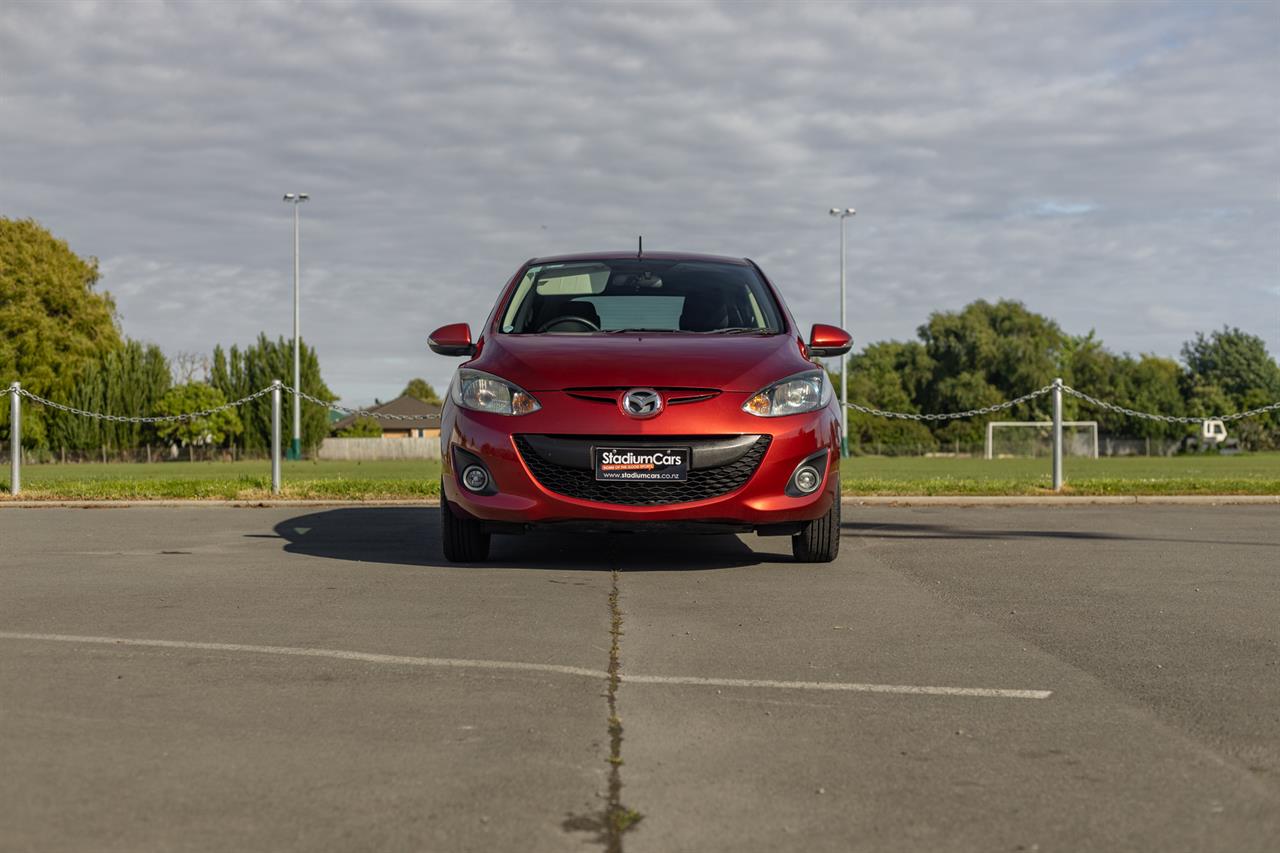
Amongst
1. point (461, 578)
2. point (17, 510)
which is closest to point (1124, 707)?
point (461, 578)

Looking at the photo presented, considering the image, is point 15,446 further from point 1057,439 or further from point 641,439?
point 1057,439

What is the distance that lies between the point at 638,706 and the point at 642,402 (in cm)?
315

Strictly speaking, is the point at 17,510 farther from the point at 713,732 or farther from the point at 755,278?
the point at 713,732

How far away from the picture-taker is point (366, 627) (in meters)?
5.48

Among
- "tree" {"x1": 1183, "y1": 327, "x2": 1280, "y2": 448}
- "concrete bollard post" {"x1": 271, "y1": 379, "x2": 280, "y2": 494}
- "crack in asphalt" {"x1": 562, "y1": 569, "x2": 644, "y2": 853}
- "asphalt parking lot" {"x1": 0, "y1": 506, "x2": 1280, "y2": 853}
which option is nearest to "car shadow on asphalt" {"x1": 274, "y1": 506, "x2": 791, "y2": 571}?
"asphalt parking lot" {"x1": 0, "y1": 506, "x2": 1280, "y2": 853}

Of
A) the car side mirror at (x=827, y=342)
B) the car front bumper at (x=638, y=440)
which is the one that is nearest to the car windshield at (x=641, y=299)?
the car side mirror at (x=827, y=342)

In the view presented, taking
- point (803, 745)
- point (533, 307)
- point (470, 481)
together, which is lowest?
point (803, 745)

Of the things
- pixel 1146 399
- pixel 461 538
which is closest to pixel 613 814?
pixel 461 538

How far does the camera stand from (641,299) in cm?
871

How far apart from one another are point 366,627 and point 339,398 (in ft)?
258

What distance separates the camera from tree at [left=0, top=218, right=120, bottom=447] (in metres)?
60.9

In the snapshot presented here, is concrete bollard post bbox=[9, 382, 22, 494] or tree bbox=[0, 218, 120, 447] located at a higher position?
tree bbox=[0, 218, 120, 447]

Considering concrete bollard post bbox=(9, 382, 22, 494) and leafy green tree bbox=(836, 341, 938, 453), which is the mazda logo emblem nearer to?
concrete bollard post bbox=(9, 382, 22, 494)

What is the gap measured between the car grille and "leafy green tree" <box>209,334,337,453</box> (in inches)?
2431
